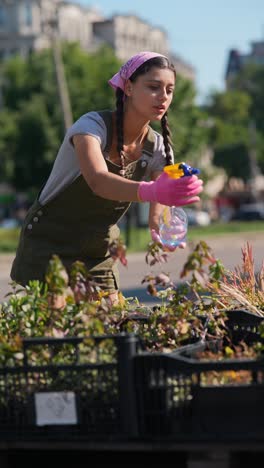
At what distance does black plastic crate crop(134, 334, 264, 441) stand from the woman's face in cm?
132

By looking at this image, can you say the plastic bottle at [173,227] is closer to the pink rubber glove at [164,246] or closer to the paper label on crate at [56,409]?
the pink rubber glove at [164,246]

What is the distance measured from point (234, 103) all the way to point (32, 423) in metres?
95.6

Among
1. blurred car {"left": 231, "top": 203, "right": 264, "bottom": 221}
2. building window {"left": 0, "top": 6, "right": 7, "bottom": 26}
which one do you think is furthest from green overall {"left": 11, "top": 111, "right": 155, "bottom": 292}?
building window {"left": 0, "top": 6, "right": 7, "bottom": 26}

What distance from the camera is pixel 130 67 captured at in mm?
4434

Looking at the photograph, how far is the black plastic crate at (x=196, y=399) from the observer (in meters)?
3.31

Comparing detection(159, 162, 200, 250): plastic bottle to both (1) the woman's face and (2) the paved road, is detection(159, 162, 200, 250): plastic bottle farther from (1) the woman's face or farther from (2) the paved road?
(1) the woman's face

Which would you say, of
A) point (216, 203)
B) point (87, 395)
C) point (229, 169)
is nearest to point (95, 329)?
point (87, 395)

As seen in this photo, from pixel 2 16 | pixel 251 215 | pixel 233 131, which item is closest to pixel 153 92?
pixel 251 215

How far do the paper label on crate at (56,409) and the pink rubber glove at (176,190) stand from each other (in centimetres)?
Result: 71

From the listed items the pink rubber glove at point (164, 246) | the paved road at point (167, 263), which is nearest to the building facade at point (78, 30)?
the paved road at point (167, 263)

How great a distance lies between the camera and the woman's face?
172 inches

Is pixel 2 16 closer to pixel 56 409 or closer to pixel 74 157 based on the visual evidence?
pixel 74 157

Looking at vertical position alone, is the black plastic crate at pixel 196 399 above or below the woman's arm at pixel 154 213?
below

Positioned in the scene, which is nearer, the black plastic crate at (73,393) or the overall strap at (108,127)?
the black plastic crate at (73,393)
